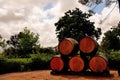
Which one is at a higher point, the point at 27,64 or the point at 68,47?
the point at 68,47

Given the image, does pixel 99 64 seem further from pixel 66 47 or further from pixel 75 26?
pixel 75 26

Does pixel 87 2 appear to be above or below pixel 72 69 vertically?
above

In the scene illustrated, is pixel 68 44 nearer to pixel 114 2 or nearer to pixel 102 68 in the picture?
pixel 102 68

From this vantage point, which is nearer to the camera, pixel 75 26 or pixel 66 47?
pixel 66 47

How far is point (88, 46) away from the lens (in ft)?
49.3

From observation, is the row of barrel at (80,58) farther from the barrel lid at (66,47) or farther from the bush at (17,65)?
the bush at (17,65)

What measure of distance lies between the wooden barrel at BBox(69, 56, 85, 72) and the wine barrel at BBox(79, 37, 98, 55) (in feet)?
1.56

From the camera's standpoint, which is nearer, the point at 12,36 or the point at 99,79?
the point at 99,79

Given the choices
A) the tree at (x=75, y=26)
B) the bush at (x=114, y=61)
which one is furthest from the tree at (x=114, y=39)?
the bush at (x=114, y=61)

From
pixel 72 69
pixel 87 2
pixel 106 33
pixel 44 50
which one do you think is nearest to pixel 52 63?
pixel 72 69

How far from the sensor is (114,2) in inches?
709

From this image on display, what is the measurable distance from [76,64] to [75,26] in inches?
1554

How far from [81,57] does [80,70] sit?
743mm

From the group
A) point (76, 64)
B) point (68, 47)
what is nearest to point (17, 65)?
point (68, 47)
